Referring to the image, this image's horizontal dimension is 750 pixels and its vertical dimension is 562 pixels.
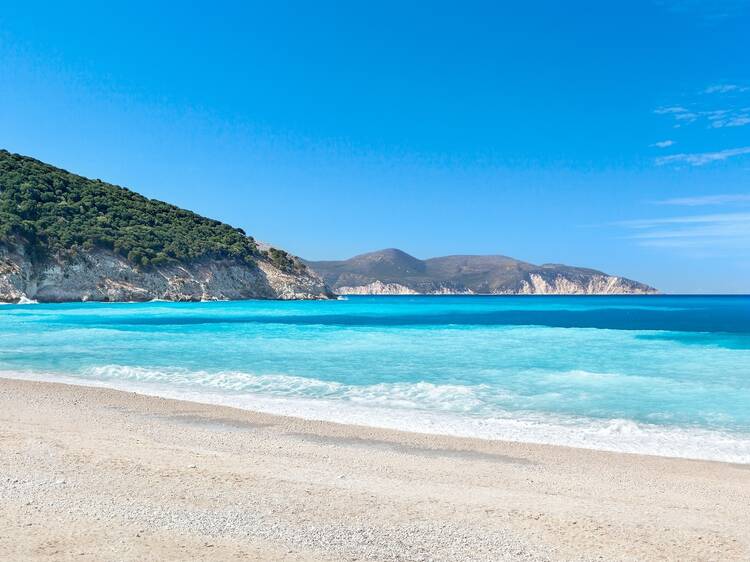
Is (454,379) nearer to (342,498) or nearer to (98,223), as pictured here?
(342,498)

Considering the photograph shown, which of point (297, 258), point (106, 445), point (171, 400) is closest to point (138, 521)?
point (106, 445)

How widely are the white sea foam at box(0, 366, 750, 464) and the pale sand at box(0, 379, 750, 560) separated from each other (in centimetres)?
85

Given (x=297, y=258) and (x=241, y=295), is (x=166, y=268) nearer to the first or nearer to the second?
(x=241, y=295)

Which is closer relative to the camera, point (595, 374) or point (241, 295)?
point (595, 374)

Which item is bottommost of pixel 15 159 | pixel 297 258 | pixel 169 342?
pixel 169 342

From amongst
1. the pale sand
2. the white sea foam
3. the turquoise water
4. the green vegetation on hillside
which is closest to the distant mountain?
the green vegetation on hillside

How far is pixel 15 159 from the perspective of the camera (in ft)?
271

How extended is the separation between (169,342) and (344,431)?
18.3 metres

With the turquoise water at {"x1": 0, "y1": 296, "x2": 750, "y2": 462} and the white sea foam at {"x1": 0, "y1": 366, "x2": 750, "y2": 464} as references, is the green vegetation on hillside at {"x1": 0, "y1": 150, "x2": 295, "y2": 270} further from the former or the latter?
the white sea foam at {"x1": 0, "y1": 366, "x2": 750, "y2": 464}

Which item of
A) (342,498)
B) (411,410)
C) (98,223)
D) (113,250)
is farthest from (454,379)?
(98,223)

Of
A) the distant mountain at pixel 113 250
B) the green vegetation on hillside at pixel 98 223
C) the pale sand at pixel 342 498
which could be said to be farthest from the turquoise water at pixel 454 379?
the green vegetation on hillside at pixel 98 223

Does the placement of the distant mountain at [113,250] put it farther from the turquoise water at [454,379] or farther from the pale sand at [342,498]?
the pale sand at [342,498]

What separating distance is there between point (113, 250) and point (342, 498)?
246 feet

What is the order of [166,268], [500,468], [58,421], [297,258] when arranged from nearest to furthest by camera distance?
[500,468], [58,421], [166,268], [297,258]
